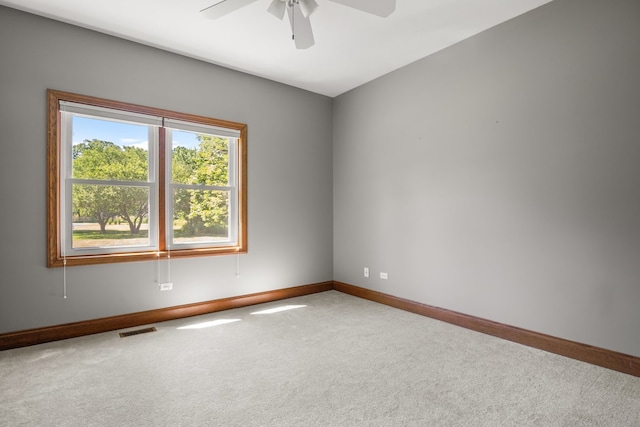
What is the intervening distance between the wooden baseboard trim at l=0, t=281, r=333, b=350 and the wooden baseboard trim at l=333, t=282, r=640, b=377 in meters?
1.46

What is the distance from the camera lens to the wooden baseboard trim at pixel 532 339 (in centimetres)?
240

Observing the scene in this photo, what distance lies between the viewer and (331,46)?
3.47 metres

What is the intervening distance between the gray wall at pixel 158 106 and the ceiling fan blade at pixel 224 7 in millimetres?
1473

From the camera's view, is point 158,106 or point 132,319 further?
point 158,106

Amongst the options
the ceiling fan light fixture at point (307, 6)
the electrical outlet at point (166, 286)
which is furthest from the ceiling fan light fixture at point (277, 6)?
the electrical outlet at point (166, 286)

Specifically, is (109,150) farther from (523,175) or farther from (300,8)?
(523,175)

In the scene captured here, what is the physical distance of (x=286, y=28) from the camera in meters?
3.16

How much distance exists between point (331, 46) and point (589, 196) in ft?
8.59

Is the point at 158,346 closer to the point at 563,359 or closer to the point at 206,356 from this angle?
the point at 206,356

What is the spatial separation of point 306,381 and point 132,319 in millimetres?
2050

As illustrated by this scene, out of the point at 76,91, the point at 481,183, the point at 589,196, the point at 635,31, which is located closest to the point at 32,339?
the point at 76,91

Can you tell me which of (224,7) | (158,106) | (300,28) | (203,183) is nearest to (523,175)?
(300,28)

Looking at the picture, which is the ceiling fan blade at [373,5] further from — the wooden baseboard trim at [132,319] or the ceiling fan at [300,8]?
the wooden baseboard trim at [132,319]

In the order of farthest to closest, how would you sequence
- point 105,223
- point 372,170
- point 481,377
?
1. point 372,170
2. point 105,223
3. point 481,377
